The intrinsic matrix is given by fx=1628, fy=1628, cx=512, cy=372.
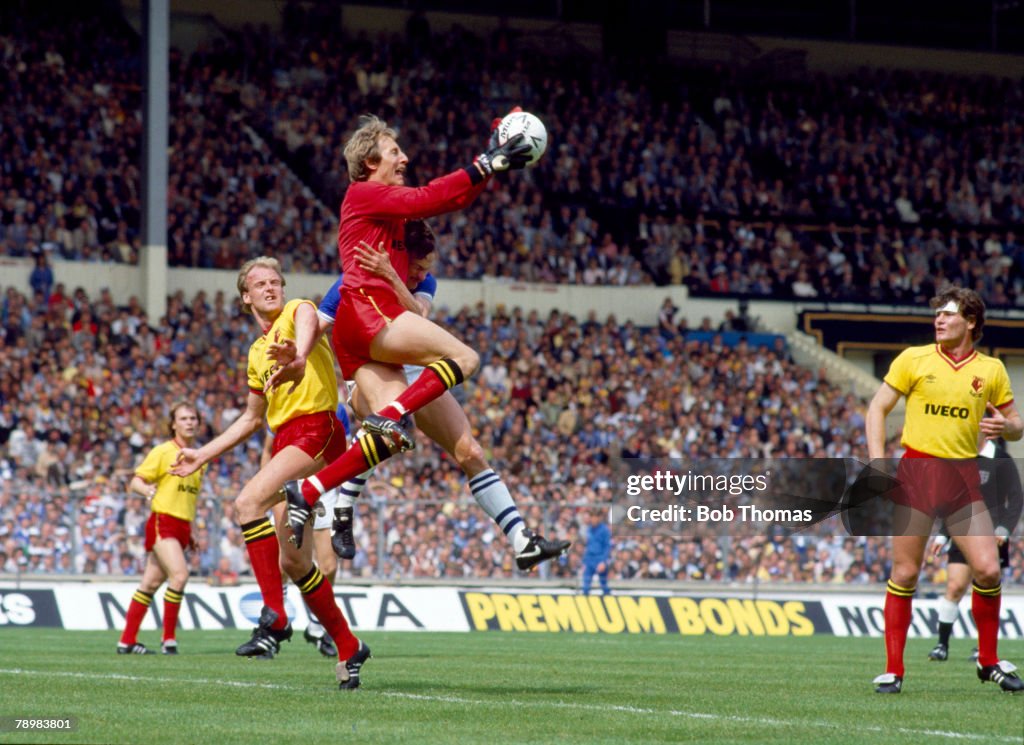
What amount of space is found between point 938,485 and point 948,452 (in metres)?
0.23

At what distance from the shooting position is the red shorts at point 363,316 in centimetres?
904

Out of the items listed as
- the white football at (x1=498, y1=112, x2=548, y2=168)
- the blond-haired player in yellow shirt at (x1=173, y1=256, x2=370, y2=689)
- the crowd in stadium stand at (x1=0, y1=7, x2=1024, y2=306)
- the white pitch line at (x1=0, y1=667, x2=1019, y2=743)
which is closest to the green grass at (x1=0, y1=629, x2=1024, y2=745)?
the white pitch line at (x1=0, y1=667, x2=1019, y2=743)

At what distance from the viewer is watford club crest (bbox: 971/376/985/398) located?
9672 millimetres

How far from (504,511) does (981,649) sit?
9.97 ft

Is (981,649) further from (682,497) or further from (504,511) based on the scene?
(682,497)

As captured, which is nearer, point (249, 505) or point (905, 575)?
point (905, 575)

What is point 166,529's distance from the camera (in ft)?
50.4

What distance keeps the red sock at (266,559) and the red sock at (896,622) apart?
3.81 m

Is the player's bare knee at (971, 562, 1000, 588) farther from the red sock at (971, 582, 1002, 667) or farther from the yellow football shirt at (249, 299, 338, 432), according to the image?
the yellow football shirt at (249, 299, 338, 432)

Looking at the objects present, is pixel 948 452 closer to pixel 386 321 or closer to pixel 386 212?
pixel 386 321

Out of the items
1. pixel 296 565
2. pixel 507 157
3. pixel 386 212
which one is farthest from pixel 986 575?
pixel 296 565

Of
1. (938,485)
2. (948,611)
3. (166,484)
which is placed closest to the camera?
(938,485)

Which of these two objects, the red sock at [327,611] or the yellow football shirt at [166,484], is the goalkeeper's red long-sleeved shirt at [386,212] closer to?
the red sock at [327,611]

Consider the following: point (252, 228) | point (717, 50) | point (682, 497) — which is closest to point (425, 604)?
point (682, 497)
